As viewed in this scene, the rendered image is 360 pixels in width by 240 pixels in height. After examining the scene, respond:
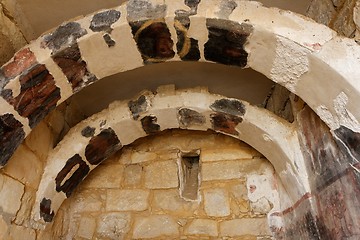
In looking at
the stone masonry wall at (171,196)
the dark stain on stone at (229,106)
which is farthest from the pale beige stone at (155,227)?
the dark stain on stone at (229,106)

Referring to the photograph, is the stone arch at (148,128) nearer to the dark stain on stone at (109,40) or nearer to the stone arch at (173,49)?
the stone arch at (173,49)

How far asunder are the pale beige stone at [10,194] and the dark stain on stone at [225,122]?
1.21 meters

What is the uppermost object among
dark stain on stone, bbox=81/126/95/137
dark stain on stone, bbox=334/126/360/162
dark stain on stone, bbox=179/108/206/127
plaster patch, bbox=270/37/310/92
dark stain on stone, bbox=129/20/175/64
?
dark stain on stone, bbox=179/108/206/127

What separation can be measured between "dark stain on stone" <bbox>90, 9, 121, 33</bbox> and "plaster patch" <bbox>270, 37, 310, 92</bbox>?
767mm

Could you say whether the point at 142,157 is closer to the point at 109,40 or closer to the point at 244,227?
the point at 244,227

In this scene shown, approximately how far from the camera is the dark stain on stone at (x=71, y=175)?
246 cm

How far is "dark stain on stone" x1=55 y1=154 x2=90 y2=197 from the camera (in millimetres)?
2459

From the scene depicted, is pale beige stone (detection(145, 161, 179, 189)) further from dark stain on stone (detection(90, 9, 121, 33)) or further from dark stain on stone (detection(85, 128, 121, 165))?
dark stain on stone (detection(90, 9, 121, 33))

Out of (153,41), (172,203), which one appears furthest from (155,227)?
(153,41)

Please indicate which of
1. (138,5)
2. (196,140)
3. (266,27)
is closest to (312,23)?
(266,27)

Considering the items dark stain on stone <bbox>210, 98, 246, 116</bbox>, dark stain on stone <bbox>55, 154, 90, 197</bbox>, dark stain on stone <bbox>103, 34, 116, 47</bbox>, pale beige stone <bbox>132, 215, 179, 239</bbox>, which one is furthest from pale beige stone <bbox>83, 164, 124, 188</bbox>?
dark stain on stone <bbox>103, 34, 116, 47</bbox>

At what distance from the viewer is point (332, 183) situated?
6.00 ft

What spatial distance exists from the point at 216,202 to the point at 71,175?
986mm

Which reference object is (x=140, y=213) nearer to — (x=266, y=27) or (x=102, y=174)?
(x=102, y=174)
